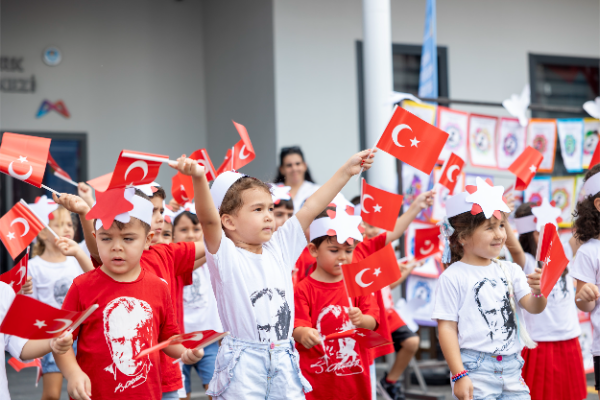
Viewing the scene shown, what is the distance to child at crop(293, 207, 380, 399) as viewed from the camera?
134 inches

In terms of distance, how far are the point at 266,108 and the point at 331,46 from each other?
0.98m

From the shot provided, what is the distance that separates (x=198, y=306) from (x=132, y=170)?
6.92 ft

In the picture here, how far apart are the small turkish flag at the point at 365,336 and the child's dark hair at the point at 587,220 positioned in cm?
135

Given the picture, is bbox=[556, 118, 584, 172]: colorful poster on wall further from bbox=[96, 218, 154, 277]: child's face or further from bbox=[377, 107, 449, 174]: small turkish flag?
bbox=[96, 218, 154, 277]: child's face

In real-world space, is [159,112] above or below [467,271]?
above

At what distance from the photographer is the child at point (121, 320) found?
2.64 m

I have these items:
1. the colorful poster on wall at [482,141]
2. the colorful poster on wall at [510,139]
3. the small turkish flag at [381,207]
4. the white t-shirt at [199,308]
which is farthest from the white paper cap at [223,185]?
the colorful poster on wall at [510,139]

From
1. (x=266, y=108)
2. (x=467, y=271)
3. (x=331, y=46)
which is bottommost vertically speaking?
(x=467, y=271)

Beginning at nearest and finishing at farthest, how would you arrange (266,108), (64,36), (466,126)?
(466,126) < (266,108) < (64,36)

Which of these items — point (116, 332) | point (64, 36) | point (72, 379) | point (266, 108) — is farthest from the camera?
point (64, 36)

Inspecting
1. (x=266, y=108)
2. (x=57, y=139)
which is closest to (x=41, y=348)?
(x=266, y=108)

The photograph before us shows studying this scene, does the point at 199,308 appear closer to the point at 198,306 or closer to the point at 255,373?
the point at 198,306

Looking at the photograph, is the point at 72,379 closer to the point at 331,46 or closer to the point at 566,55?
the point at 331,46

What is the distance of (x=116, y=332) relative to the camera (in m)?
2.67
